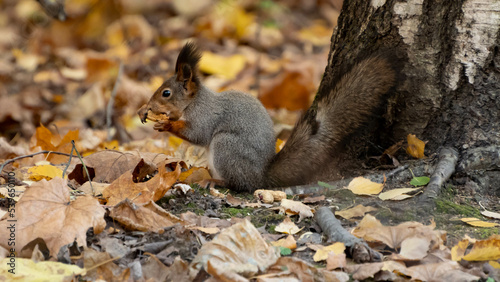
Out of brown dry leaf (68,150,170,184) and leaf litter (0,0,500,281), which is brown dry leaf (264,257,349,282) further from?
brown dry leaf (68,150,170,184)

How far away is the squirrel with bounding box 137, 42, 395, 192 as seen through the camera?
7.99 ft

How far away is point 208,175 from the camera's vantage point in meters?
2.84

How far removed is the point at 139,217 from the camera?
1.87m

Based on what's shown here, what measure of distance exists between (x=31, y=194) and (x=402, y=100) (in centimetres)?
168

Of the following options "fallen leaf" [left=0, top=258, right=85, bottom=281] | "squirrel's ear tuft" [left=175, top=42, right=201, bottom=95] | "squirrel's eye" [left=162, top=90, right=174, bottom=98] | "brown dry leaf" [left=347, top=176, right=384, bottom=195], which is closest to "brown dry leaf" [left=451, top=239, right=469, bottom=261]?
"brown dry leaf" [left=347, top=176, right=384, bottom=195]

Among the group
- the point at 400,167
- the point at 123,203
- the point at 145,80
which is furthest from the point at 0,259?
the point at 145,80

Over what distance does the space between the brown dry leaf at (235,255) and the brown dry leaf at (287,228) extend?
267 millimetres

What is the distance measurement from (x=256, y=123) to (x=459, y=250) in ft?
4.50

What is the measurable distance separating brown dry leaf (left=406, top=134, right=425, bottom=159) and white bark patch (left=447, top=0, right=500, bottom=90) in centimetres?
36

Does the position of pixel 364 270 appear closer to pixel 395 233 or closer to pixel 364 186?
pixel 395 233

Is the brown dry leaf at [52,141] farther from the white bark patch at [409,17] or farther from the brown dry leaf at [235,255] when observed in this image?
the white bark patch at [409,17]

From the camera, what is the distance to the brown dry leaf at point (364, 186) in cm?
227

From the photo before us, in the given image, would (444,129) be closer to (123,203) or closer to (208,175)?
(208,175)

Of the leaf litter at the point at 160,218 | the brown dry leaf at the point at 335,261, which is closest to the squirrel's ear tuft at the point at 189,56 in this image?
the leaf litter at the point at 160,218
